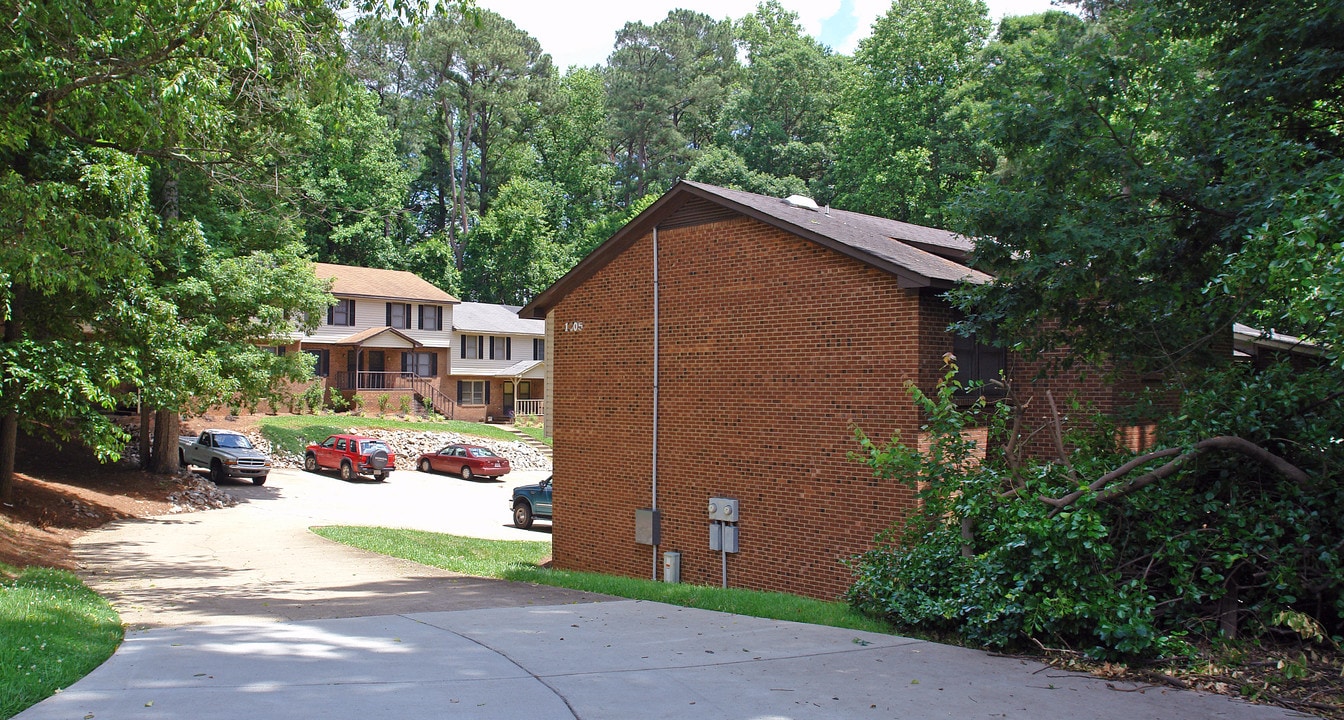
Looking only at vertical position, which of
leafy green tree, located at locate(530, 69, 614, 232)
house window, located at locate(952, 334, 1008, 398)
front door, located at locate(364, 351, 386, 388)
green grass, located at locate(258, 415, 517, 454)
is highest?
leafy green tree, located at locate(530, 69, 614, 232)

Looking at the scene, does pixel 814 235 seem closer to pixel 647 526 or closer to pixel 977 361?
pixel 977 361

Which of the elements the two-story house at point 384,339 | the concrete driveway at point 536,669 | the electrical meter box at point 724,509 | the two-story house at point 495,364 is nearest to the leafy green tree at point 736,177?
the two-story house at point 495,364

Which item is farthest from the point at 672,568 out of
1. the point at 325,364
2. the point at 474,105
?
the point at 474,105

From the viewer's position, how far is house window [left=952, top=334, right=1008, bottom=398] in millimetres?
14805

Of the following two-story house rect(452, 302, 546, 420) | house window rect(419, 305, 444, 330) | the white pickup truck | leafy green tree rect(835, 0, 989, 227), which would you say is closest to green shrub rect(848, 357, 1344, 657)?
the white pickup truck


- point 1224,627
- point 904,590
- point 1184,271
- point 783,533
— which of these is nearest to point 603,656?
point 904,590

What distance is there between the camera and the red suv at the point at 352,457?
34.8 m

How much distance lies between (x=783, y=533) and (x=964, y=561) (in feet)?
19.2

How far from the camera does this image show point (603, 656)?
26.4 feet

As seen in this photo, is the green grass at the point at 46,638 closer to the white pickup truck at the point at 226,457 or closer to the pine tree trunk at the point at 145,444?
the pine tree trunk at the point at 145,444

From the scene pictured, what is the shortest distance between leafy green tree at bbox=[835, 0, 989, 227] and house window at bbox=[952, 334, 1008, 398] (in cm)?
2603

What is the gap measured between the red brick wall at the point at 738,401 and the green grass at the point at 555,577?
1.38 metres

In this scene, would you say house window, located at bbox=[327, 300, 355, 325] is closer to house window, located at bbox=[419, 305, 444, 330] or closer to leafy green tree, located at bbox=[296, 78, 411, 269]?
house window, located at bbox=[419, 305, 444, 330]

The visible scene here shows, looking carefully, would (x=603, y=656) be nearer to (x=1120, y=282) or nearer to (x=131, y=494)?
(x=1120, y=282)
